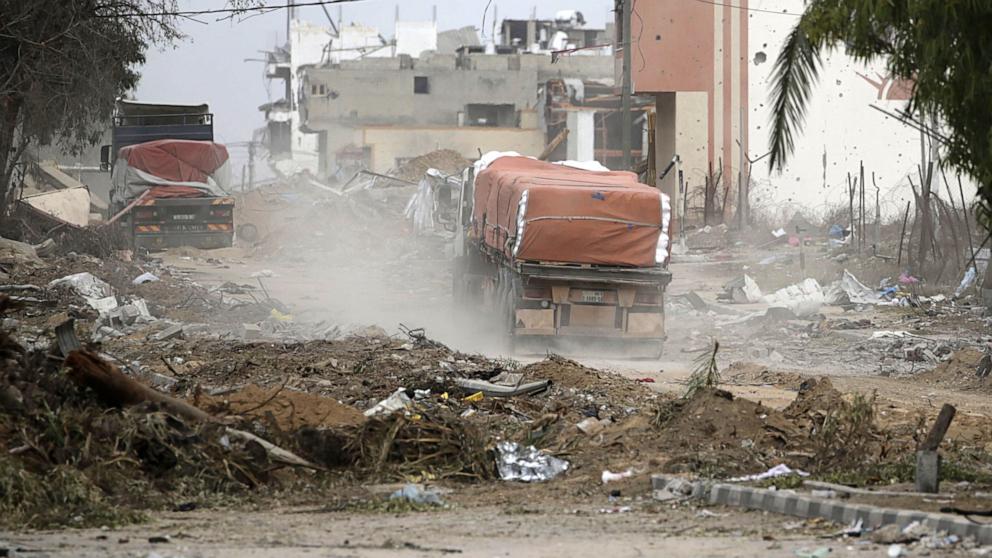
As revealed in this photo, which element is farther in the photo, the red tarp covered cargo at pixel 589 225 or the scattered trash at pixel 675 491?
the red tarp covered cargo at pixel 589 225

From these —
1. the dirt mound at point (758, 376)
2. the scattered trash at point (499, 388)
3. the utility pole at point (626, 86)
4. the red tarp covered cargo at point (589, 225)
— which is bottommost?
the dirt mound at point (758, 376)

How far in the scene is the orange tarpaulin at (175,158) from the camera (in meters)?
36.4

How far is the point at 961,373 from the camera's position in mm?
16812

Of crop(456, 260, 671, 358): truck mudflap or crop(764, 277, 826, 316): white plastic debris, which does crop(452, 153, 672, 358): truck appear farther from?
crop(764, 277, 826, 316): white plastic debris

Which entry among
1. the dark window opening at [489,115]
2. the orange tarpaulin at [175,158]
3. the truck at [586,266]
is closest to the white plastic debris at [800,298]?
the truck at [586,266]

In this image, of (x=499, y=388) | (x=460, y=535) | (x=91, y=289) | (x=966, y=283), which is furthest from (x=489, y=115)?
(x=460, y=535)

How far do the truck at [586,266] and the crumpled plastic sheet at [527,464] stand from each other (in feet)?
28.1

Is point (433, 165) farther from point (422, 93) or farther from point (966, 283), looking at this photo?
point (966, 283)

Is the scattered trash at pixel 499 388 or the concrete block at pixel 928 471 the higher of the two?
the concrete block at pixel 928 471

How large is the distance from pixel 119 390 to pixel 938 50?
19.8 ft

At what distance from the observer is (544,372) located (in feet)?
46.6

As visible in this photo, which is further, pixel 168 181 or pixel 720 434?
pixel 168 181

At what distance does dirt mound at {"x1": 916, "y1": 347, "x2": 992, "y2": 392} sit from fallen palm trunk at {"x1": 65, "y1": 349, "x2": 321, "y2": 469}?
962 centimetres

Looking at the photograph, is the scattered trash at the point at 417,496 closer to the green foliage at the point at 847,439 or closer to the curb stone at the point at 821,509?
the curb stone at the point at 821,509
